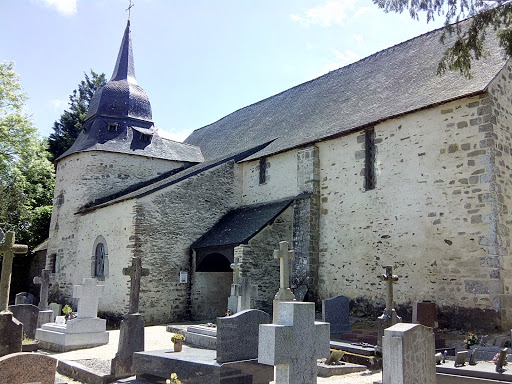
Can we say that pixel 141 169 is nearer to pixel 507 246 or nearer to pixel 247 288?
pixel 247 288

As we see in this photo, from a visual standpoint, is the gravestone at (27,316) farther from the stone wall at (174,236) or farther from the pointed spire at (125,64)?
the pointed spire at (125,64)

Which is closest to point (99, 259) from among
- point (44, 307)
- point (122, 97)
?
point (44, 307)

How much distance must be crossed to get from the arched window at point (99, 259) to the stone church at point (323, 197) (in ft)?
0.23

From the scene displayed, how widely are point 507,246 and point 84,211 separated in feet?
48.0

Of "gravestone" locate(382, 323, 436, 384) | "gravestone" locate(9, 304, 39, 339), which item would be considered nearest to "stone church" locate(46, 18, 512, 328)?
"gravestone" locate(9, 304, 39, 339)

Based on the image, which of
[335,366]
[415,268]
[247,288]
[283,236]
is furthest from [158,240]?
[335,366]

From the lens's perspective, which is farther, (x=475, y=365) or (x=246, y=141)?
(x=246, y=141)

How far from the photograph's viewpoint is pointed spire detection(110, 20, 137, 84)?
22.3 meters

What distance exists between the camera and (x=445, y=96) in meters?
11.4

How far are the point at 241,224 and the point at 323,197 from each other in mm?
3002

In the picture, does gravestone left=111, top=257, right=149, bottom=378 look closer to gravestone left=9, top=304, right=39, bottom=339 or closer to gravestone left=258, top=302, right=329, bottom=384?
gravestone left=258, top=302, right=329, bottom=384

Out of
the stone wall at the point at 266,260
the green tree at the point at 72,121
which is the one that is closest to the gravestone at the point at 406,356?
the stone wall at the point at 266,260

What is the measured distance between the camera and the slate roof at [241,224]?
14453 millimetres

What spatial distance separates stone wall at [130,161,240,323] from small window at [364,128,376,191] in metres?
6.06
